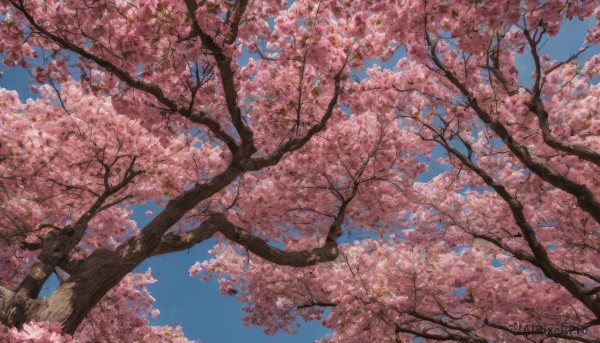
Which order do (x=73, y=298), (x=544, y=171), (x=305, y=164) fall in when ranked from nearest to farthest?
(x=73, y=298), (x=544, y=171), (x=305, y=164)

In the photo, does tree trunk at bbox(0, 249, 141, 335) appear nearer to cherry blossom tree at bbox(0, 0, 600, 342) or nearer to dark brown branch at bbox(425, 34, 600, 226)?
cherry blossom tree at bbox(0, 0, 600, 342)

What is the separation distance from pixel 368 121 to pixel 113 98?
665cm

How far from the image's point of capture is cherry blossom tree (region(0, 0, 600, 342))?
18.0ft

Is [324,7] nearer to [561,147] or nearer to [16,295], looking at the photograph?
[561,147]

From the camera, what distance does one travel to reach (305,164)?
10914 millimetres

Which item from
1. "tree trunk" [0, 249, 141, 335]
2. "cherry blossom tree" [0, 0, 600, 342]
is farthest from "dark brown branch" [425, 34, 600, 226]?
"tree trunk" [0, 249, 141, 335]

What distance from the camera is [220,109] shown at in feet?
26.5

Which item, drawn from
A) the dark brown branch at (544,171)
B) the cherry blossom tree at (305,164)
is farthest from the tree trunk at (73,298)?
the dark brown branch at (544,171)

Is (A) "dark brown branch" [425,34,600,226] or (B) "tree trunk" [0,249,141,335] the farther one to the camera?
(A) "dark brown branch" [425,34,600,226]

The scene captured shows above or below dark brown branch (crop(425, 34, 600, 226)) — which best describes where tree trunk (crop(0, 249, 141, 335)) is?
below

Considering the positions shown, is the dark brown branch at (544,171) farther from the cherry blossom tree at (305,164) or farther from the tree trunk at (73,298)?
the tree trunk at (73,298)

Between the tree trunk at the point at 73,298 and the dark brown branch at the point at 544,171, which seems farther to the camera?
the dark brown branch at the point at 544,171

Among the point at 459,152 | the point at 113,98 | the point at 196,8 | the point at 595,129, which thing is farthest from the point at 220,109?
the point at 595,129

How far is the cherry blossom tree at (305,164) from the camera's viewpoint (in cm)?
547
